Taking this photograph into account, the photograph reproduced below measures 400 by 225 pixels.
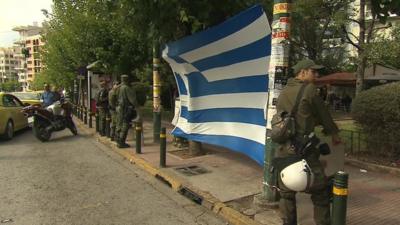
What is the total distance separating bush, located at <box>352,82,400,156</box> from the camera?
8609 millimetres

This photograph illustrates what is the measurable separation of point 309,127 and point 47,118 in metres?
11.5

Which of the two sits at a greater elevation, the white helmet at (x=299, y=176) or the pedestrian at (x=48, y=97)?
the pedestrian at (x=48, y=97)

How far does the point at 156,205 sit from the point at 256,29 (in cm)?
308

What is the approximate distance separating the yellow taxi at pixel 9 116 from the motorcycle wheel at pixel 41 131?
90 cm

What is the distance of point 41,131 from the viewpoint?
581 inches

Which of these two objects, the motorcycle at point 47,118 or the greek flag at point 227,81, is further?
the motorcycle at point 47,118

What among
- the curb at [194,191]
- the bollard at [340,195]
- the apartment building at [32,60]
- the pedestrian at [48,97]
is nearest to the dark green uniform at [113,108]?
the curb at [194,191]

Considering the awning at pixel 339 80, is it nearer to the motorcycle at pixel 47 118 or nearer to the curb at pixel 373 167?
the motorcycle at pixel 47 118

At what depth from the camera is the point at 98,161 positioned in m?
10.9

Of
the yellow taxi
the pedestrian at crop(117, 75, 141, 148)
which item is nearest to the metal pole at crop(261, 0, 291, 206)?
the pedestrian at crop(117, 75, 141, 148)

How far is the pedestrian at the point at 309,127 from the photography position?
4941mm

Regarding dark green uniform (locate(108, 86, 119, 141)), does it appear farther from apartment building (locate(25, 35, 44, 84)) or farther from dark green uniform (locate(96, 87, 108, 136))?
apartment building (locate(25, 35, 44, 84))

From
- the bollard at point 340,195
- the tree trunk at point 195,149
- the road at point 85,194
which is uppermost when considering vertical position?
the bollard at point 340,195

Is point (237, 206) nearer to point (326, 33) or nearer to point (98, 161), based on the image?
point (98, 161)
